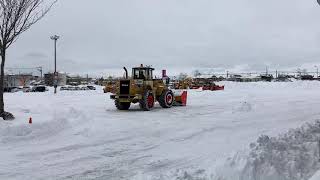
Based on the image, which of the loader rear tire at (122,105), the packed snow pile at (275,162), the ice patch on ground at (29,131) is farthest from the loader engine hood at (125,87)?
the packed snow pile at (275,162)

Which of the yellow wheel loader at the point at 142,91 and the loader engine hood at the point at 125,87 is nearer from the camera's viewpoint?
the yellow wheel loader at the point at 142,91

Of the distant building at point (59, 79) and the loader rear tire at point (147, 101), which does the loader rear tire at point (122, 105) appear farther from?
the distant building at point (59, 79)

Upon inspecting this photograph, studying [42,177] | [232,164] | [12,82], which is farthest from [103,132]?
[12,82]

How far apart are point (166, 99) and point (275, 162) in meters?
19.5

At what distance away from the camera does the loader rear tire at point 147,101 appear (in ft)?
82.2

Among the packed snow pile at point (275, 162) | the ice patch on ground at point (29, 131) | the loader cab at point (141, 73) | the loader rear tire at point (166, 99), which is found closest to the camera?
the packed snow pile at point (275, 162)

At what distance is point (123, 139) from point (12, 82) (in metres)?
98.3

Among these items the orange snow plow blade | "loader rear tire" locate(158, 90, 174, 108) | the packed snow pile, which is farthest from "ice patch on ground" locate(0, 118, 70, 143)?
the orange snow plow blade

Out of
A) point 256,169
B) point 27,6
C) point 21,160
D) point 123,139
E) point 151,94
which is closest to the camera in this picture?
point 256,169

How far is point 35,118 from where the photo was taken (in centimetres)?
1664

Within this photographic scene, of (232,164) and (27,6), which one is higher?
(27,6)

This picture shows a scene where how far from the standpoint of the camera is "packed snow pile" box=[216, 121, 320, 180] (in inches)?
277

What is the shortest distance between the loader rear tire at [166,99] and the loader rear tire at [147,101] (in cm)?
84

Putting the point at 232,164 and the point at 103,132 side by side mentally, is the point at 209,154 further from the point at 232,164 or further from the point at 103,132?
the point at 103,132
